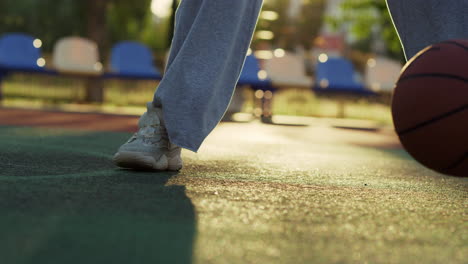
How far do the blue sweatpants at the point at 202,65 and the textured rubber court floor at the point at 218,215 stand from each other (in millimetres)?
186

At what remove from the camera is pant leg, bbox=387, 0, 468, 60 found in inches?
94.4

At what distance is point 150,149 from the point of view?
227cm

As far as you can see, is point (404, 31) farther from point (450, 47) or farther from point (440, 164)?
point (440, 164)

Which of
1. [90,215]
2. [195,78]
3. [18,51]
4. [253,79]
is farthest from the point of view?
[18,51]

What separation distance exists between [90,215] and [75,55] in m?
9.58

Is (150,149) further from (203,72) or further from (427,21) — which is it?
(427,21)

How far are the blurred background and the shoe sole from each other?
674cm

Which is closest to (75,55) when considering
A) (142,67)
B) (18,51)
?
(18,51)

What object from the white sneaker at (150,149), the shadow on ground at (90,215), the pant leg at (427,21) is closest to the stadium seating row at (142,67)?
the pant leg at (427,21)

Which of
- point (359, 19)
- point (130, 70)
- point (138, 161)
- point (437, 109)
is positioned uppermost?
point (359, 19)

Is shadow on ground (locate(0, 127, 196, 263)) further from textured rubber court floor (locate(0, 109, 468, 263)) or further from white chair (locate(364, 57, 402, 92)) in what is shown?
white chair (locate(364, 57, 402, 92))

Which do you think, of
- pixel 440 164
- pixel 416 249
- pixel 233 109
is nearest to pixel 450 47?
pixel 440 164

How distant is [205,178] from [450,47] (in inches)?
34.9

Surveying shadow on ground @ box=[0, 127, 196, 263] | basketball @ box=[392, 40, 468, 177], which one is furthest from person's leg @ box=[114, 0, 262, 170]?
basketball @ box=[392, 40, 468, 177]
